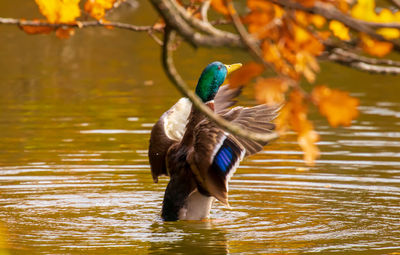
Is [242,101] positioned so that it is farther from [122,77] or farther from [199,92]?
[199,92]

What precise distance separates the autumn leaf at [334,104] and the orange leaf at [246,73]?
23 centimetres

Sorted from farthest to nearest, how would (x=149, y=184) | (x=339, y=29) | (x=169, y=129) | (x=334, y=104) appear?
(x=149, y=184) → (x=169, y=129) → (x=339, y=29) → (x=334, y=104)

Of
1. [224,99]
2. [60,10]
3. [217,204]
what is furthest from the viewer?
[217,204]

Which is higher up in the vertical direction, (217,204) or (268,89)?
(268,89)

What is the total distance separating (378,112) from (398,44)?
11.3 m

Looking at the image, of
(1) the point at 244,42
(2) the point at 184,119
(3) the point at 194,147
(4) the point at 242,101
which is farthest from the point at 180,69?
(1) the point at 244,42

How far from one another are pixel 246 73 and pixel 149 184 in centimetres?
624

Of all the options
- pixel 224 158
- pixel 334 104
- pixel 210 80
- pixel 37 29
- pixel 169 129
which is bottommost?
pixel 169 129

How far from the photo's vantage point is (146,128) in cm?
1239

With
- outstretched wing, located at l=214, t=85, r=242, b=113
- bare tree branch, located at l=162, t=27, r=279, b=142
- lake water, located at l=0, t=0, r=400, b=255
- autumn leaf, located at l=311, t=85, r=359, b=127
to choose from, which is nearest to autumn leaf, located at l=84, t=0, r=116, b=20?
bare tree branch, located at l=162, t=27, r=279, b=142

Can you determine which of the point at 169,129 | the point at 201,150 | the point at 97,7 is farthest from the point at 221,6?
the point at 169,129

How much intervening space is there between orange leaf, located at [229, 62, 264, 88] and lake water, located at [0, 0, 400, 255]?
0.14m

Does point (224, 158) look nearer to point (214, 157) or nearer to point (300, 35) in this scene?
point (214, 157)

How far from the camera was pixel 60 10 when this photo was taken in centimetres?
393
